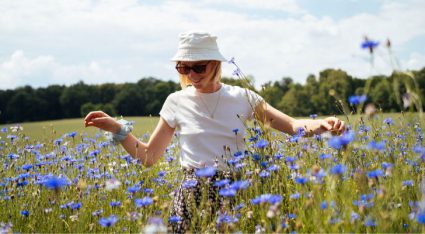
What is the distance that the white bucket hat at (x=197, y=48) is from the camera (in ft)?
9.56

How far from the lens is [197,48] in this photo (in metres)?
2.94

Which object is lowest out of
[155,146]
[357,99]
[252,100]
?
[155,146]

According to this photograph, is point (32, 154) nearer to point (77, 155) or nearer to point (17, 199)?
point (77, 155)

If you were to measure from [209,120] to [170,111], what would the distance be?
321 mm

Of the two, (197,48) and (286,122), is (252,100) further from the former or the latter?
(197,48)

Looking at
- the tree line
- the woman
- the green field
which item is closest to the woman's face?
the woman

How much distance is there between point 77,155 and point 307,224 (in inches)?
123

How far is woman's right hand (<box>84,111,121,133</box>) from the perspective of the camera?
296 centimetres

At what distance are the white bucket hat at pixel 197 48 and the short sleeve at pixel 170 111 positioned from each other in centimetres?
30

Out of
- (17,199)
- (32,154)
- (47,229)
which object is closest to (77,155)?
(32,154)

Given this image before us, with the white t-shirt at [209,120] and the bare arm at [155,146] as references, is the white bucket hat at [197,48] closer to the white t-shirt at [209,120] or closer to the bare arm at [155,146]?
the white t-shirt at [209,120]

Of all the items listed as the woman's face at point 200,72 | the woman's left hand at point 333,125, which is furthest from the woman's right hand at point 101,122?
the woman's left hand at point 333,125

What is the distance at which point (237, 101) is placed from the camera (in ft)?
9.95

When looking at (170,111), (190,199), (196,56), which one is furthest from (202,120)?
(190,199)
